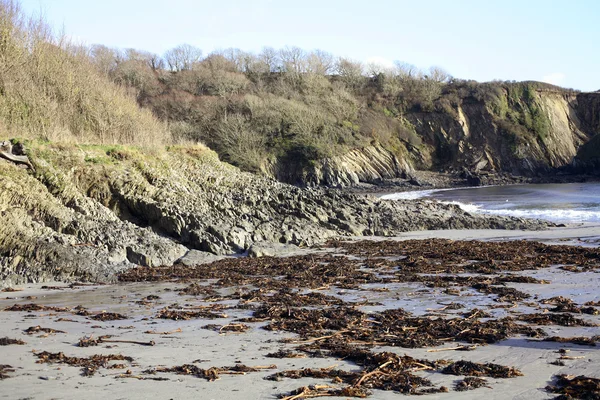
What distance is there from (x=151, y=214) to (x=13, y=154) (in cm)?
332

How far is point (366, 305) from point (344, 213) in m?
9.90

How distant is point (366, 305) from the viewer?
8.37m

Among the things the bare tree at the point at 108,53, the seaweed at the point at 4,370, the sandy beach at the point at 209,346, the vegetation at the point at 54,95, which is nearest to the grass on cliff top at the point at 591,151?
the bare tree at the point at 108,53

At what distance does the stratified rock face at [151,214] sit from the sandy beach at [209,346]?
133 cm

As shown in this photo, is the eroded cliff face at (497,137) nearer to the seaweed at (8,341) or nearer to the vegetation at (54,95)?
the vegetation at (54,95)

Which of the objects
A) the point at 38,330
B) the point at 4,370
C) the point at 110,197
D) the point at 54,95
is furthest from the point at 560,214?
the point at 4,370

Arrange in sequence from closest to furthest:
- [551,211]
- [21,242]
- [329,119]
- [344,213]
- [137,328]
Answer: [137,328], [21,242], [344,213], [551,211], [329,119]

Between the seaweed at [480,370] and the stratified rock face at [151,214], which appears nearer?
the seaweed at [480,370]

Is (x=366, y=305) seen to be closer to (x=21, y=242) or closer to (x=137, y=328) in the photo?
(x=137, y=328)

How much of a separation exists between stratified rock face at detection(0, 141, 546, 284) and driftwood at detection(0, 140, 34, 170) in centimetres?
29

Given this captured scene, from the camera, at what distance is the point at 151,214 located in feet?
47.4

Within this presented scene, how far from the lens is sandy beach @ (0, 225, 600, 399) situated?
16.2 ft

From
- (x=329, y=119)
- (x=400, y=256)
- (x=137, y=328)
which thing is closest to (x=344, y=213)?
(x=400, y=256)

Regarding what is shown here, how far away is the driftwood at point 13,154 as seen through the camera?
520 inches
